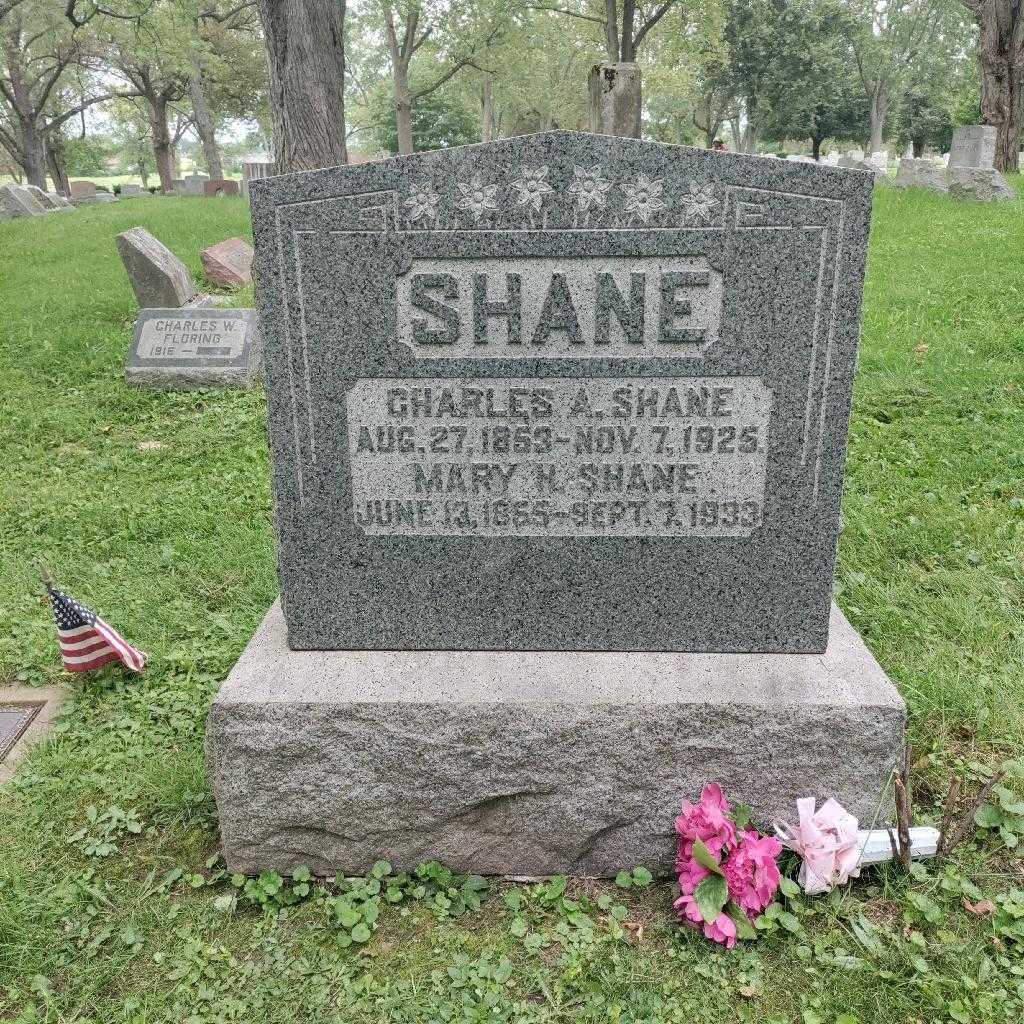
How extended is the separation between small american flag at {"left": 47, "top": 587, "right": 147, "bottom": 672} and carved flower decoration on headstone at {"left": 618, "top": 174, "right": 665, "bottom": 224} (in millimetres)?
2401

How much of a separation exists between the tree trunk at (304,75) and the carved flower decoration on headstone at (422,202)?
5.90m

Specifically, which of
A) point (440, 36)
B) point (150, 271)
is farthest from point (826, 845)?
point (440, 36)

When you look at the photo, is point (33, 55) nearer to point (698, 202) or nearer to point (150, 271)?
point (150, 271)

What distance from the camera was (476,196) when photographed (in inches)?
89.6

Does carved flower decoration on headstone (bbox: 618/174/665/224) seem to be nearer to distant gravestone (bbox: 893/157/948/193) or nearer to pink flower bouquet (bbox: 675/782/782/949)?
pink flower bouquet (bbox: 675/782/782/949)

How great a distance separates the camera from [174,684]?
348 centimetres

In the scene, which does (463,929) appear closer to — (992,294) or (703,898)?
(703,898)

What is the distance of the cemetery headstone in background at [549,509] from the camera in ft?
7.48

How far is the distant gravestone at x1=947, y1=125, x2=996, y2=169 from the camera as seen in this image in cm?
1532

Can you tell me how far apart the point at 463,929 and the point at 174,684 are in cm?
161

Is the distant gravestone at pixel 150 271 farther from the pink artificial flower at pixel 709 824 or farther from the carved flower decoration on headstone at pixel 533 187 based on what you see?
the pink artificial flower at pixel 709 824

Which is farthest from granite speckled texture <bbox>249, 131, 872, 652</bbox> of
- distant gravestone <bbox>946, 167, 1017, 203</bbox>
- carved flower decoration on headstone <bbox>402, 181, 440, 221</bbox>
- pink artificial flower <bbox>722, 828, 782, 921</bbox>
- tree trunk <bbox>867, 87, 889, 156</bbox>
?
tree trunk <bbox>867, 87, 889, 156</bbox>

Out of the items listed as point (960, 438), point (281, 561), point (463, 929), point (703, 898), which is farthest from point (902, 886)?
point (960, 438)

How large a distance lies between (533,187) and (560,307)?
0.30m
